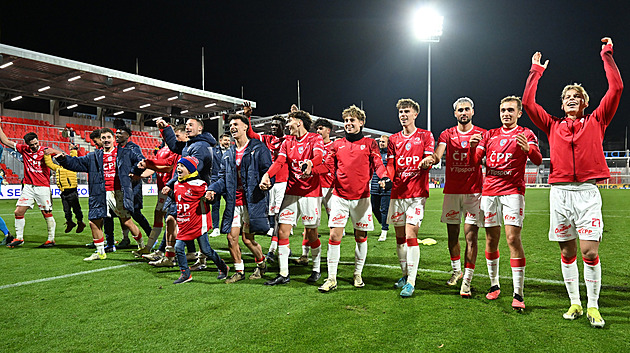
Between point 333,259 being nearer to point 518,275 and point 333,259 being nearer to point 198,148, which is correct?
point 518,275

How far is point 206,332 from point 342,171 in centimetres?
250

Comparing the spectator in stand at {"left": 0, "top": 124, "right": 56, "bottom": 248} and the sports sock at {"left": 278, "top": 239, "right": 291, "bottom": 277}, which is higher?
the spectator in stand at {"left": 0, "top": 124, "right": 56, "bottom": 248}


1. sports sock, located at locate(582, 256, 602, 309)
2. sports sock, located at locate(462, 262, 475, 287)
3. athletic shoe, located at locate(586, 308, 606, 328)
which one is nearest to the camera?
athletic shoe, located at locate(586, 308, 606, 328)

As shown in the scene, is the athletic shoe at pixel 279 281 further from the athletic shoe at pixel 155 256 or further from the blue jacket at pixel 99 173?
the blue jacket at pixel 99 173

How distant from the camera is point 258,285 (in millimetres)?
5047

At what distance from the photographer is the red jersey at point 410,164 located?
4816mm

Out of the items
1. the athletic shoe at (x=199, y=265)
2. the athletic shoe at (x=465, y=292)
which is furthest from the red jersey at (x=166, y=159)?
the athletic shoe at (x=465, y=292)

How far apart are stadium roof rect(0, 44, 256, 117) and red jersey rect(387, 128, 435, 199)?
22.8 meters

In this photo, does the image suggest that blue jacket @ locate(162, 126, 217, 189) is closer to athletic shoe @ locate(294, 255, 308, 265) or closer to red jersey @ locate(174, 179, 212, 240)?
red jersey @ locate(174, 179, 212, 240)

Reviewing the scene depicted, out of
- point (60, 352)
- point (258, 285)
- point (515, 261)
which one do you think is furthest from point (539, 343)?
point (60, 352)

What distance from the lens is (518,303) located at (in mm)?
4004

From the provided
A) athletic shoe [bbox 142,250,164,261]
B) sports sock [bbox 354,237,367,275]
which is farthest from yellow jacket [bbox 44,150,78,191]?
sports sock [bbox 354,237,367,275]

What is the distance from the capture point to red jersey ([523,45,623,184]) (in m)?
3.75

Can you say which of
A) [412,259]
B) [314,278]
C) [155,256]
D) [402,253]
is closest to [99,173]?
[155,256]
